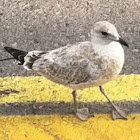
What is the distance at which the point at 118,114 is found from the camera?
13.9ft

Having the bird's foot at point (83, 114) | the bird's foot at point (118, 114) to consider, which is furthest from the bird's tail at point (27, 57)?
the bird's foot at point (118, 114)

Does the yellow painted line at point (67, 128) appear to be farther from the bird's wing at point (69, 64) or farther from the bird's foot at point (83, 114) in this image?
the bird's wing at point (69, 64)

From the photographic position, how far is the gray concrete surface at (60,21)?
4.94 m

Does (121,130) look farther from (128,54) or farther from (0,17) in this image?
(0,17)

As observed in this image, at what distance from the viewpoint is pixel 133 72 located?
182 inches

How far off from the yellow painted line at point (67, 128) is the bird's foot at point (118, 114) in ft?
0.10

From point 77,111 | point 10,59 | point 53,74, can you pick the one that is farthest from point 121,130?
point 10,59

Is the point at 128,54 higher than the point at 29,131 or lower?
higher

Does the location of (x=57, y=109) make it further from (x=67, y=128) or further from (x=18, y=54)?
(x=18, y=54)

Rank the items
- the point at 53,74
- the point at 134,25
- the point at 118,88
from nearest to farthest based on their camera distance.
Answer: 1. the point at 53,74
2. the point at 118,88
3. the point at 134,25

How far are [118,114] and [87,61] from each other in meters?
0.57

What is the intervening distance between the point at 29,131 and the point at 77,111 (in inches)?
15.7

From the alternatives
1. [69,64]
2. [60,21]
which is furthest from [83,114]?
[60,21]

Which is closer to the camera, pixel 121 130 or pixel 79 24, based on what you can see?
pixel 121 130
